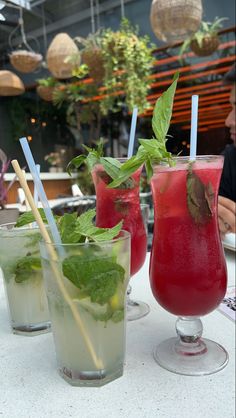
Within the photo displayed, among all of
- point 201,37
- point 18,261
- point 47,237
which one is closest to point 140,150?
point 47,237

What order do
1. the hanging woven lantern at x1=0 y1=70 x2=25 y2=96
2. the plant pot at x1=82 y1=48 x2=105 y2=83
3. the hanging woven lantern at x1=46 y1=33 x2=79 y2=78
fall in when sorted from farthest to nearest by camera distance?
the plant pot at x1=82 y1=48 x2=105 y2=83 → the hanging woven lantern at x1=46 y1=33 x2=79 y2=78 → the hanging woven lantern at x1=0 y1=70 x2=25 y2=96

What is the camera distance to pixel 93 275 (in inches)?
20.3

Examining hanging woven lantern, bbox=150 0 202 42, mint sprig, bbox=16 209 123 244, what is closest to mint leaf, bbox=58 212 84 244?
mint sprig, bbox=16 209 123 244

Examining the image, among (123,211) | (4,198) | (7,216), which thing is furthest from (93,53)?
(123,211)

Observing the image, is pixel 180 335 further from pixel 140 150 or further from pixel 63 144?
pixel 63 144

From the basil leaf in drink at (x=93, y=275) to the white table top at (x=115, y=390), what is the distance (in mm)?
138

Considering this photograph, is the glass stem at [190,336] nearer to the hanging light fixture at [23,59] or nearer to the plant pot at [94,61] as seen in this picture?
the hanging light fixture at [23,59]

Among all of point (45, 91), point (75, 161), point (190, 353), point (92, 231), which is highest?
point (45, 91)

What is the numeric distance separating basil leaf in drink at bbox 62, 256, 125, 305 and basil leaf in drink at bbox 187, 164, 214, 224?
0.18m

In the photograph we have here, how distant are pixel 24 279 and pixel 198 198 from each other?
0.36 meters

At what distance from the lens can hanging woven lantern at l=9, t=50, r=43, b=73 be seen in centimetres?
371

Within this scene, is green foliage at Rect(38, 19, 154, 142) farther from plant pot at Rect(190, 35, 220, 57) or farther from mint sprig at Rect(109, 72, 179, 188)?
mint sprig at Rect(109, 72, 179, 188)

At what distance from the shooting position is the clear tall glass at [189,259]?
2.02ft

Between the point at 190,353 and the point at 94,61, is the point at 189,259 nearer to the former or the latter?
the point at 190,353
